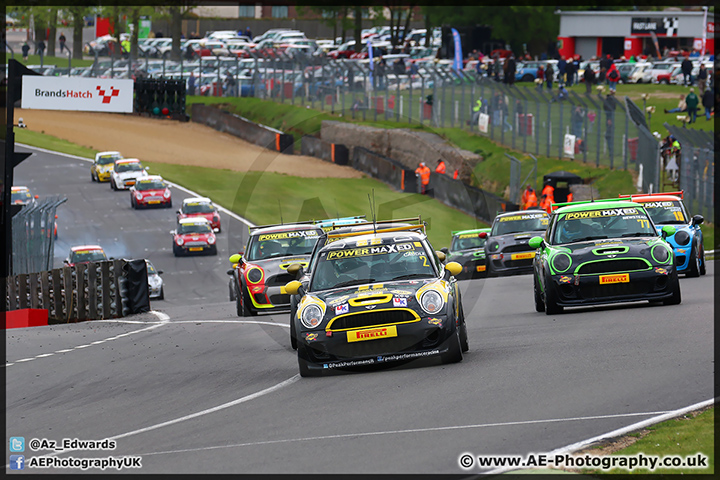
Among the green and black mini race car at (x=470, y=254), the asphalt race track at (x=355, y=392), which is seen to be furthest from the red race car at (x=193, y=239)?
the asphalt race track at (x=355, y=392)

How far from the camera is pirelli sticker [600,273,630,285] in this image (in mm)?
14406

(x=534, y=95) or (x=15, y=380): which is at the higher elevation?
(x=534, y=95)

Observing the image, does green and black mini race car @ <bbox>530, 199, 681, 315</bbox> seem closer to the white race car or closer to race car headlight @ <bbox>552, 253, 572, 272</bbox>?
race car headlight @ <bbox>552, 253, 572, 272</bbox>

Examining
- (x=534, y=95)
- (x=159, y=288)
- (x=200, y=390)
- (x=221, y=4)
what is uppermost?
(x=221, y=4)

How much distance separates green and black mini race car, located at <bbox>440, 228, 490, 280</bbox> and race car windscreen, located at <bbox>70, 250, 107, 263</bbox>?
1167cm

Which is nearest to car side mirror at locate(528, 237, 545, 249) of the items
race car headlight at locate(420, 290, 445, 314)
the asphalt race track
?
the asphalt race track

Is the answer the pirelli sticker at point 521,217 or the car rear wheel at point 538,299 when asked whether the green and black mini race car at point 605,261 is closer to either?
the car rear wheel at point 538,299

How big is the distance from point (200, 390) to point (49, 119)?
207 ft

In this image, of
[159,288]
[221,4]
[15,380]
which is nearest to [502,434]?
[15,380]

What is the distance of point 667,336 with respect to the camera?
12.5 meters

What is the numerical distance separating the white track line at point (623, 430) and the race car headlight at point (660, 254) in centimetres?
541

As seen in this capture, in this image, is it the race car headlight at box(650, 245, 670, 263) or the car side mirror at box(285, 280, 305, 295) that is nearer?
the car side mirror at box(285, 280, 305, 295)

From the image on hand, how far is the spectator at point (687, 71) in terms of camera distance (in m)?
54.2

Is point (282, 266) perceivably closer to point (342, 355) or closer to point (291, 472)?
point (342, 355)
